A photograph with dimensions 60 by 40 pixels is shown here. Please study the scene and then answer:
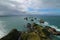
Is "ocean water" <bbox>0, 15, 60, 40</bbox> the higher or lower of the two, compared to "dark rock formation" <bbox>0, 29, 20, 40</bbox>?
higher

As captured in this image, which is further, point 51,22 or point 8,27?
point 51,22

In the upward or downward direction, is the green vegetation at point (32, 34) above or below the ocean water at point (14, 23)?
below

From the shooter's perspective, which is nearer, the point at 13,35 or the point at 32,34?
the point at 32,34

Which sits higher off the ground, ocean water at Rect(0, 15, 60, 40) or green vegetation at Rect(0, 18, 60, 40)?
ocean water at Rect(0, 15, 60, 40)

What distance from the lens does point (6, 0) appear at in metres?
3.87

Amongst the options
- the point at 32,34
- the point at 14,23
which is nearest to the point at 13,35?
the point at 14,23

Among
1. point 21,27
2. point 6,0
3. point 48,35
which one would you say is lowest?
point 48,35

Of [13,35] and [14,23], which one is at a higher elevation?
[14,23]

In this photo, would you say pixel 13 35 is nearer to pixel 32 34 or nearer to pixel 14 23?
pixel 14 23

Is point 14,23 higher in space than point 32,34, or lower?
higher

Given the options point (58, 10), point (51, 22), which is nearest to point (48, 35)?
point (51, 22)

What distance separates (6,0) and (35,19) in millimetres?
757

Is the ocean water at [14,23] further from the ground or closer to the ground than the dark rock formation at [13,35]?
further from the ground

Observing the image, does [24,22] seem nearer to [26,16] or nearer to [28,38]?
[26,16]
